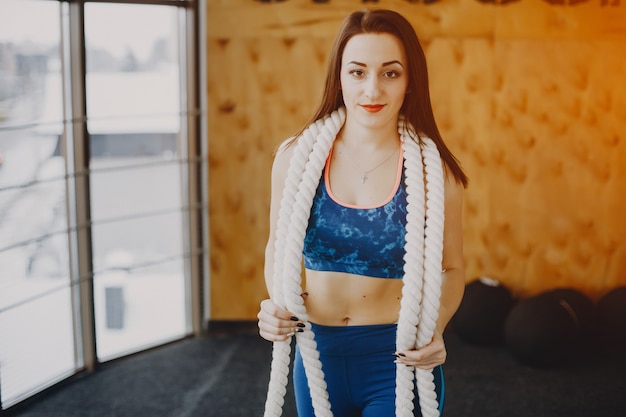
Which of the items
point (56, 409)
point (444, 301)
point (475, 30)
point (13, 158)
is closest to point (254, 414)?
point (56, 409)

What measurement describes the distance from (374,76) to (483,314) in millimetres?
2597

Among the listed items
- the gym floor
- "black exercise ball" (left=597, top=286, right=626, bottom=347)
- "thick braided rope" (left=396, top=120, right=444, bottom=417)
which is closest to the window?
the gym floor

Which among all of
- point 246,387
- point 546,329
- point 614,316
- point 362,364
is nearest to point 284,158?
point 362,364

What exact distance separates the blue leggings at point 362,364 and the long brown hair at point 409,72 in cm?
43

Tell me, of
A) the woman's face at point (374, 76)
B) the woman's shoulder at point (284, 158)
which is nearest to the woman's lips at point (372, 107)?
the woman's face at point (374, 76)

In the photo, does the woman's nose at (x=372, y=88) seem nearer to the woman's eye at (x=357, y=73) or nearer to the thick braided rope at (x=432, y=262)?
the woman's eye at (x=357, y=73)

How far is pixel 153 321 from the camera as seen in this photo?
4.08 m

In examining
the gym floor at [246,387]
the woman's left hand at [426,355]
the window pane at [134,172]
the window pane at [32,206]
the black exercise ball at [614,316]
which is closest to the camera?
the woman's left hand at [426,355]

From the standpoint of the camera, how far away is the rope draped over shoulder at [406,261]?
63.3 inches

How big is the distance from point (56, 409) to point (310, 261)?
2.11 metres

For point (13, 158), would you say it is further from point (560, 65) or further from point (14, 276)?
point (560, 65)

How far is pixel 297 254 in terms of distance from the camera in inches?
64.8

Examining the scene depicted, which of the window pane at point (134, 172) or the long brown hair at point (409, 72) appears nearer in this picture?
the long brown hair at point (409, 72)

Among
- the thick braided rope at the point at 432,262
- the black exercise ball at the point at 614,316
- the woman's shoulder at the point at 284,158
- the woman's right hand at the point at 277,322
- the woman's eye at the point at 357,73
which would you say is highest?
the woman's eye at the point at 357,73
